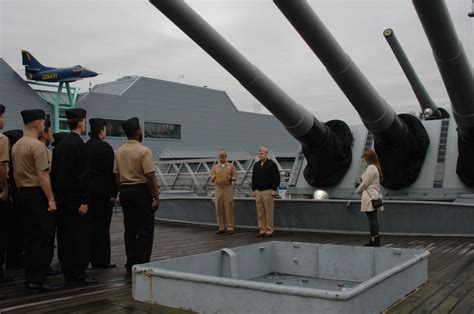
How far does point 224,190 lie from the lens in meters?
9.03

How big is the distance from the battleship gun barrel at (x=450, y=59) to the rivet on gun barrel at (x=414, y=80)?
2.80 meters

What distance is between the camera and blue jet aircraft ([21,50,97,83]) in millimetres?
36688

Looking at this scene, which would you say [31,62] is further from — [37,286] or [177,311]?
[177,311]

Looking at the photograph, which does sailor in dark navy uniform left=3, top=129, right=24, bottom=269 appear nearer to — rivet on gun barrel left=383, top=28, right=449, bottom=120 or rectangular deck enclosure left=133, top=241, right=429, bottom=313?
rectangular deck enclosure left=133, top=241, right=429, bottom=313

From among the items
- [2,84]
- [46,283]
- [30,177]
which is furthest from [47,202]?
[2,84]

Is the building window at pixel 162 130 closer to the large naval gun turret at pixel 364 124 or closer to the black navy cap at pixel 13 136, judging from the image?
the large naval gun turret at pixel 364 124

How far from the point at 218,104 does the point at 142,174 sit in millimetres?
39811

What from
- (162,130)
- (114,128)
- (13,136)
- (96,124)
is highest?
(162,130)

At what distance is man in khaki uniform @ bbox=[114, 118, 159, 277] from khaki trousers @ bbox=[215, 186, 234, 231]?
371cm

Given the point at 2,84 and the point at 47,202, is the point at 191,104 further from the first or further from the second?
the point at 47,202

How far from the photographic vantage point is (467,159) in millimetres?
8180

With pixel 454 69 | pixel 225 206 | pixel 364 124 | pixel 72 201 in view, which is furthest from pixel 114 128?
pixel 72 201

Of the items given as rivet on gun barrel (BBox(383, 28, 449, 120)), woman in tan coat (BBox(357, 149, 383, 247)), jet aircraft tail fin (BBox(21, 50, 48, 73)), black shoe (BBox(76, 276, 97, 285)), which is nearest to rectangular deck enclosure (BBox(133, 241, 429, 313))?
black shoe (BBox(76, 276, 97, 285))

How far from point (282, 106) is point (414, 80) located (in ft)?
18.5
